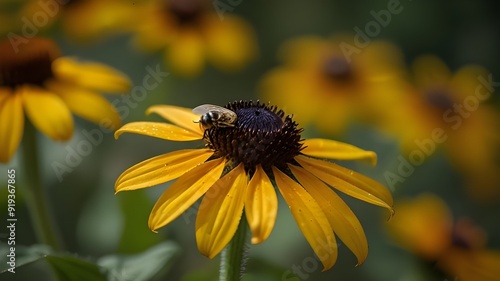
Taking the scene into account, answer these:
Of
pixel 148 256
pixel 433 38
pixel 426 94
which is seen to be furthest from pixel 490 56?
pixel 148 256

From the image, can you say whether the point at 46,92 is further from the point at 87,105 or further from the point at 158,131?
the point at 158,131

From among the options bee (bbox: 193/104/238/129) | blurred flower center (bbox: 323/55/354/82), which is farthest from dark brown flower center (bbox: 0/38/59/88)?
blurred flower center (bbox: 323/55/354/82)

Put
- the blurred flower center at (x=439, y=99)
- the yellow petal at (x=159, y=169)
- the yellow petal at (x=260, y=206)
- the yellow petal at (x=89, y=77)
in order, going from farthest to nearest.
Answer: the blurred flower center at (x=439, y=99)
the yellow petal at (x=89, y=77)
the yellow petal at (x=159, y=169)
the yellow petal at (x=260, y=206)

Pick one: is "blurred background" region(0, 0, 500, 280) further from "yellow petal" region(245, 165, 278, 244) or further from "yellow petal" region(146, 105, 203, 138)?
"yellow petal" region(245, 165, 278, 244)

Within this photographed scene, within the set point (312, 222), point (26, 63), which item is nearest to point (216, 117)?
point (312, 222)

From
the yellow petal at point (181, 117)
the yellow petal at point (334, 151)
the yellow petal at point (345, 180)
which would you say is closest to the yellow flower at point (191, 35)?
the yellow petal at point (181, 117)

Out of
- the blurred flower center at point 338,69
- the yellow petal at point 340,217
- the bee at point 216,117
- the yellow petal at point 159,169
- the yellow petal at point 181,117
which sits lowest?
the yellow petal at point 340,217

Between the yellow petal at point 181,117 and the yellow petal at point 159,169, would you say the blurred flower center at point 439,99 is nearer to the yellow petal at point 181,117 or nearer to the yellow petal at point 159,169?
the yellow petal at point 181,117
